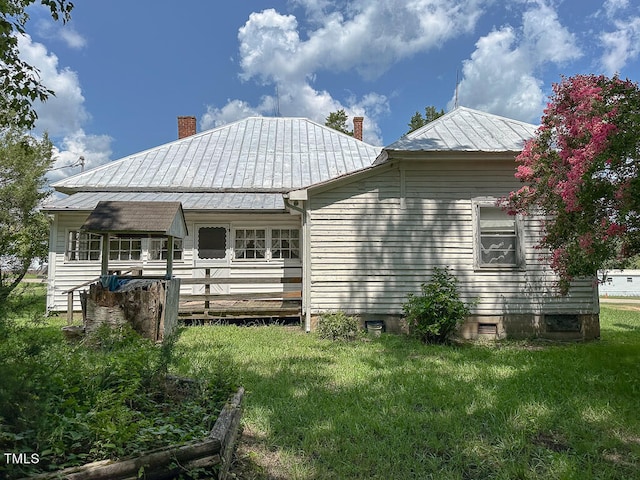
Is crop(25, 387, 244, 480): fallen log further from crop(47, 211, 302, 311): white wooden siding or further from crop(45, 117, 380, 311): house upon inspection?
crop(47, 211, 302, 311): white wooden siding

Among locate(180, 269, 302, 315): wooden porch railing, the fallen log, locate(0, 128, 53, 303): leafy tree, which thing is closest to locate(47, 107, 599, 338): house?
locate(180, 269, 302, 315): wooden porch railing

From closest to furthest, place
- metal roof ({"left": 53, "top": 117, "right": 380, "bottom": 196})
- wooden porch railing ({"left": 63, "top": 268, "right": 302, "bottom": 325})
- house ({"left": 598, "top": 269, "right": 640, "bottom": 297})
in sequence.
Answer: wooden porch railing ({"left": 63, "top": 268, "right": 302, "bottom": 325}) < metal roof ({"left": 53, "top": 117, "right": 380, "bottom": 196}) < house ({"left": 598, "top": 269, "right": 640, "bottom": 297})

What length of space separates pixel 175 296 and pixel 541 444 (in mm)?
6951

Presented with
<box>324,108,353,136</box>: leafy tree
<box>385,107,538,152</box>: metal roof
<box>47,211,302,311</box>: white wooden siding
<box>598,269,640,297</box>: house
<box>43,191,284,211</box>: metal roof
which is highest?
<box>324,108,353,136</box>: leafy tree

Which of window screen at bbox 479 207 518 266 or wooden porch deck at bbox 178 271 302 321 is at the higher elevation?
window screen at bbox 479 207 518 266

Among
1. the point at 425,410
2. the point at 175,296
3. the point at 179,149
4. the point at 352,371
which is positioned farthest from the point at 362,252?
the point at 179,149

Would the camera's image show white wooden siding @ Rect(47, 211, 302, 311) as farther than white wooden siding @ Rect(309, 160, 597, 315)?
Yes

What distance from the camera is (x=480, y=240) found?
8750 mm

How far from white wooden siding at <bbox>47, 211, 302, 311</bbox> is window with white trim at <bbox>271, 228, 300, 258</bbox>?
22cm

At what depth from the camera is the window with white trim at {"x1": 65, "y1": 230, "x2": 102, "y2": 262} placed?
1122 centimetres

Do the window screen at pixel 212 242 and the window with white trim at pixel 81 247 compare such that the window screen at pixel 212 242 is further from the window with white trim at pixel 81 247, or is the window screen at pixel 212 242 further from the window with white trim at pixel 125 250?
the window with white trim at pixel 81 247

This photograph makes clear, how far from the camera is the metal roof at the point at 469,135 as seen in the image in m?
8.44

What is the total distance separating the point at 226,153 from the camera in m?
14.3

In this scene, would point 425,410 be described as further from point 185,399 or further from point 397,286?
point 397,286
